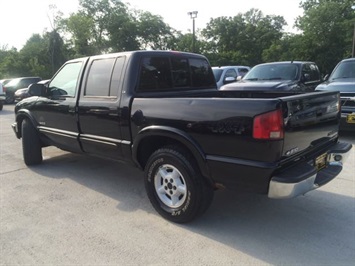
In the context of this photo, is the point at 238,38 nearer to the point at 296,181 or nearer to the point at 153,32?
the point at 153,32

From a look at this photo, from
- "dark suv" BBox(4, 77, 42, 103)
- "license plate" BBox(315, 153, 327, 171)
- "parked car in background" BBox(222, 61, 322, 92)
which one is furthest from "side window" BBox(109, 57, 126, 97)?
"dark suv" BBox(4, 77, 42, 103)

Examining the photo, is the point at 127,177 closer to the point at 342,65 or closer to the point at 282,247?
the point at 282,247

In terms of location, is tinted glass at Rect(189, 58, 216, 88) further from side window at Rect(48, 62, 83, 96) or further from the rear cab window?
side window at Rect(48, 62, 83, 96)

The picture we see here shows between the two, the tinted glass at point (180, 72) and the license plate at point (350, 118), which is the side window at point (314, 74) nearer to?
the license plate at point (350, 118)

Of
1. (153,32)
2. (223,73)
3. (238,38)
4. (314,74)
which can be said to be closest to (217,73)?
(223,73)

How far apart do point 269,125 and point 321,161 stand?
1099 millimetres

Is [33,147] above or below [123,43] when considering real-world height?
below

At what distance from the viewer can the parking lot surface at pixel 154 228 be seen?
289cm

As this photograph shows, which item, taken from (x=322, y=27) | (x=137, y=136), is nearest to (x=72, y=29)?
(x=322, y=27)

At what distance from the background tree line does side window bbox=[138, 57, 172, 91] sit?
33663mm

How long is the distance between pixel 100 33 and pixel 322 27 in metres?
36.3

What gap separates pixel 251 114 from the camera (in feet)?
9.01

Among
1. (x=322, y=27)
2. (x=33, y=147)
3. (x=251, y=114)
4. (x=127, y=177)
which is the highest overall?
(x=322, y=27)

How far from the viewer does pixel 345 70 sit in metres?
8.27
